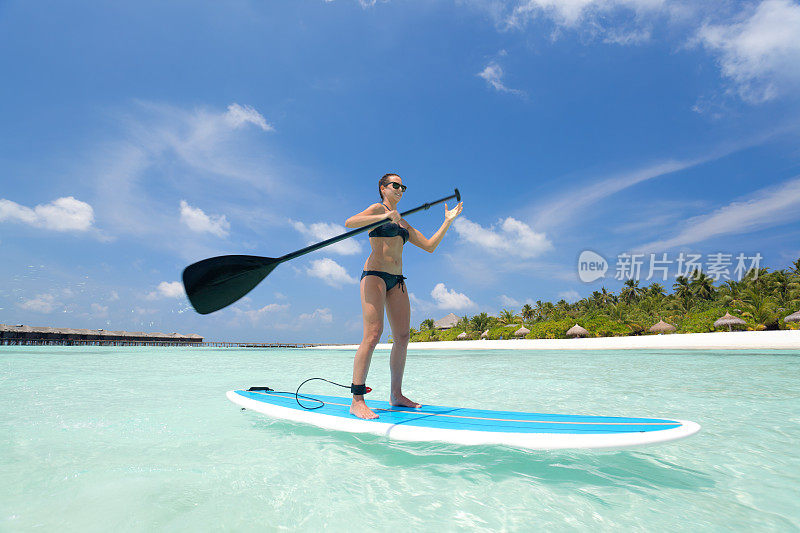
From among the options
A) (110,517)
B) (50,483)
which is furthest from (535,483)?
(50,483)

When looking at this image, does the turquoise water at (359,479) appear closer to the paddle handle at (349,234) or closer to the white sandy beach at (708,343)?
the paddle handle at (349,234)

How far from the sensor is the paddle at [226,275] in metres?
3.46

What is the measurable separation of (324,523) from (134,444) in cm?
215

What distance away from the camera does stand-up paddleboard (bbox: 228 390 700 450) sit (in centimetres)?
227

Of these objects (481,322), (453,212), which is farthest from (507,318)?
(453,212)


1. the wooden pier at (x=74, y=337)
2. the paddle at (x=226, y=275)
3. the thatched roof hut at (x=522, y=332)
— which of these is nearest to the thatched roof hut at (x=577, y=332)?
the thatched roof hut at (x=522, y=332)

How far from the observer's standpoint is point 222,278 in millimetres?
3598

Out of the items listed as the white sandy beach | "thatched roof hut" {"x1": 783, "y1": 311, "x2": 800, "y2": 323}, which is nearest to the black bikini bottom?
the white sandy beach

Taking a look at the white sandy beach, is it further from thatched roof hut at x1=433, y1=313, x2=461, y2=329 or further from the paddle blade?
thatched roof hut at x1=433, y1=313, x2=461, y2=329

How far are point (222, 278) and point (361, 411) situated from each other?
5.74 ft

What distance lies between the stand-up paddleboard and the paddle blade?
1.15m

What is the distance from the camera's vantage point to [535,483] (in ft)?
7.10

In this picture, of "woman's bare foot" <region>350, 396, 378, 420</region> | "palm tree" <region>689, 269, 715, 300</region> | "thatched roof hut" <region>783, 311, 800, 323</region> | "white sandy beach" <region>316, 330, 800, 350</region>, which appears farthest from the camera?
"palm tree" <region>689, 269, 715, 300</region>

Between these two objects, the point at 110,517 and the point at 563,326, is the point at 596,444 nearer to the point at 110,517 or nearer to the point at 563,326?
the point at 110,517
